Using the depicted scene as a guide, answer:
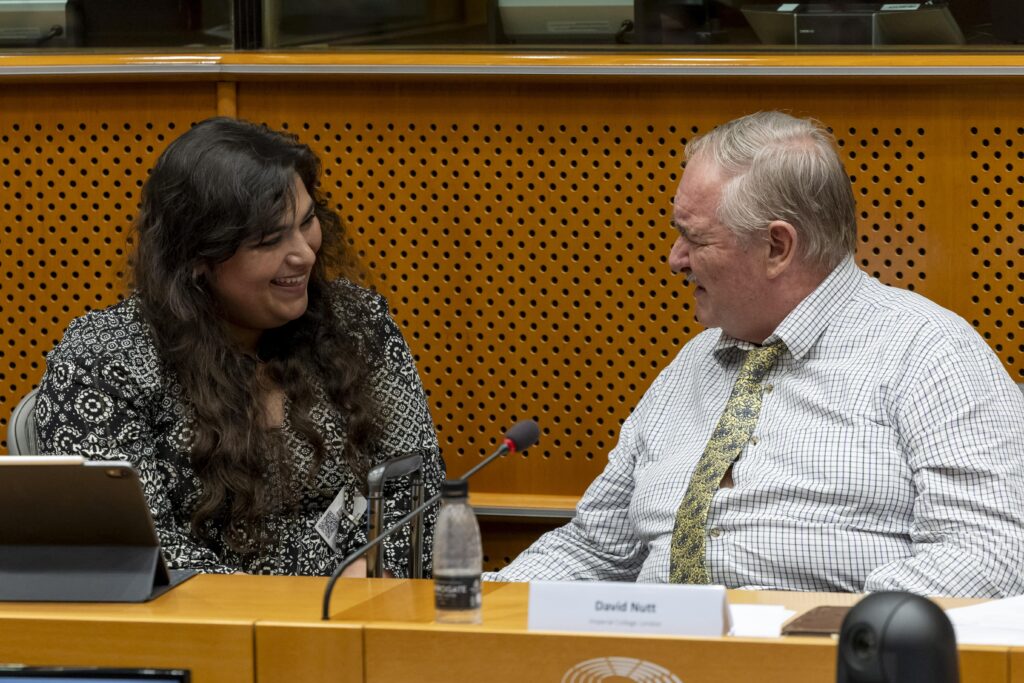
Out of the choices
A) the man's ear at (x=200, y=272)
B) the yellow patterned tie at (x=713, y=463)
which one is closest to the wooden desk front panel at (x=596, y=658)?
the yellow patterned tie at (x=713, y=463)

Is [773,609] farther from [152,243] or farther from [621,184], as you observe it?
[621,184]

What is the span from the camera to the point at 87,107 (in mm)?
3881

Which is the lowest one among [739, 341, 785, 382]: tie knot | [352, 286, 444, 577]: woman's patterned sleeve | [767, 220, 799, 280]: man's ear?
[352, 286, 444, 577]: woman's patterned sleeve

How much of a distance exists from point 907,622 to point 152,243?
6.52 feet

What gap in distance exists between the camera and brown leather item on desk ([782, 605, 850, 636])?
5.32 ft

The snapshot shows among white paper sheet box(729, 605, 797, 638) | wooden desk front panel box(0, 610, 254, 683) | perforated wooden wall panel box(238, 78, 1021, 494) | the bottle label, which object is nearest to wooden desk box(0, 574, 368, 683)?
wooden desk front panel box(0, 610, 254, 683)

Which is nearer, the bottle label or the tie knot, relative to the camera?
the bottle label

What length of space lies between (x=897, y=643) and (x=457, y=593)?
655mm

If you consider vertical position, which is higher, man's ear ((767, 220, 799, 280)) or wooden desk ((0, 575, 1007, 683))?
man's ear ((767, 220, 799, 280))

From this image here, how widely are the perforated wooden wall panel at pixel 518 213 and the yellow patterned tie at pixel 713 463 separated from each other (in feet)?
3.41

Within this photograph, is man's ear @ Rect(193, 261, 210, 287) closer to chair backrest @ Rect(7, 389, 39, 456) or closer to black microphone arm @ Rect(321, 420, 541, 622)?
chair backrest @ Rect(7, 389, 39, 456)

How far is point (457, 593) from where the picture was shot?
69.6 inches

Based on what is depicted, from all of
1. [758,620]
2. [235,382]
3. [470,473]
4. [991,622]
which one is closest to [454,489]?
[470,473]

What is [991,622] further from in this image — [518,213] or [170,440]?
[518,213]
